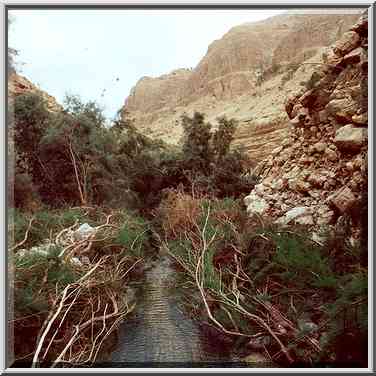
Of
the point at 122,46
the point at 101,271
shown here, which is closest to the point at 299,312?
the point at 101,271

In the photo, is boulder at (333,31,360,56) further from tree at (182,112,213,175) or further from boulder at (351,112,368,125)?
tree at (182,112,213,175)

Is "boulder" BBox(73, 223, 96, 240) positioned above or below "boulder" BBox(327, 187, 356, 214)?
below

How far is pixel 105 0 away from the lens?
11.7 ft

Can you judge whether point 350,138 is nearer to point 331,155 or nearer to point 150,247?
point 331,155

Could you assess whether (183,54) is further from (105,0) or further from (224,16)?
(105,0)

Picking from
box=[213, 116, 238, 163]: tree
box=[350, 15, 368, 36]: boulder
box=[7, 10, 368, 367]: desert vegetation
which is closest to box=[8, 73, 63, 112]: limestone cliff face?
box=[7, 10, 368, 367]: desert vegetation

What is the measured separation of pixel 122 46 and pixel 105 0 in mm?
334

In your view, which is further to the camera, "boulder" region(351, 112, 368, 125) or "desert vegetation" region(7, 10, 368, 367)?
"boulder" region(351, 112, 368, 125)

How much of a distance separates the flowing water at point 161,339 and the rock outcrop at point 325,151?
2.95 ft

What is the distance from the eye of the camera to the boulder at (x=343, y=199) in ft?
11.3

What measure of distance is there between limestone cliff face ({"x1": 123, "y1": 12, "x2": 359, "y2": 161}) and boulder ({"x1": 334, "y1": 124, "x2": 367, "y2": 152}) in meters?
0.38

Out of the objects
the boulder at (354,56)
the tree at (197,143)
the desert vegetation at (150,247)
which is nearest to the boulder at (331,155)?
the desert vegetation at (150,247)

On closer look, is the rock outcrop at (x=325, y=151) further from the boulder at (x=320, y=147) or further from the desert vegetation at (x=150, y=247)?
the desert vegetation at (x=150, y=247)

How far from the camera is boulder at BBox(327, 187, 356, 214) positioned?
343 centimetres
